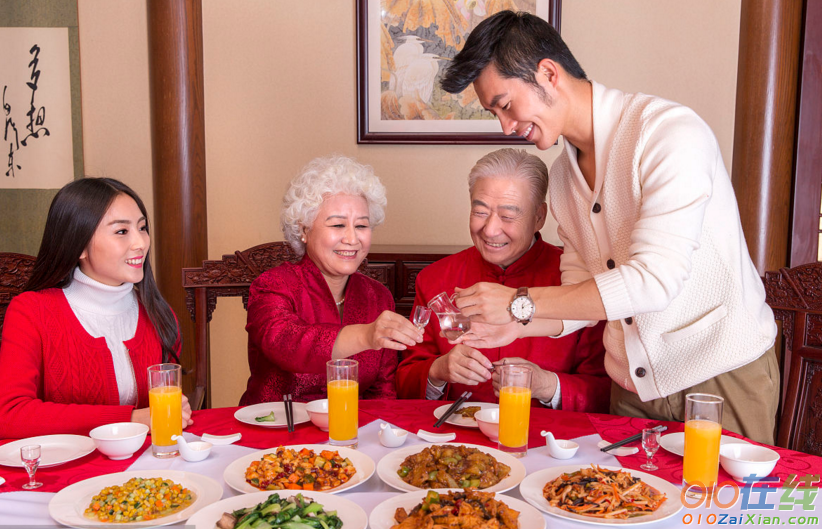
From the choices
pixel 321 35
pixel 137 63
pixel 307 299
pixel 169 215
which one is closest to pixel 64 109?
pixel 137 63

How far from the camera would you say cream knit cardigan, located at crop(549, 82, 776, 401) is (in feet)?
4.96

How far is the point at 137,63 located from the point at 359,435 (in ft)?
9.80

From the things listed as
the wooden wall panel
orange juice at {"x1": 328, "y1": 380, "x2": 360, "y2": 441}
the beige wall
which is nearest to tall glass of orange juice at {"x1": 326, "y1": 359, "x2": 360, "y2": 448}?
orange juice at {"x1": 328, "y1": 380, "x2": 360, "y2": 441}

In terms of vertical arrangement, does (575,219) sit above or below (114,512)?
above

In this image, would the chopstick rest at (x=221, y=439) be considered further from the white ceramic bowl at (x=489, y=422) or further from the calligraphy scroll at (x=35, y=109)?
the calligraphy scroll at (x=35, y=109)

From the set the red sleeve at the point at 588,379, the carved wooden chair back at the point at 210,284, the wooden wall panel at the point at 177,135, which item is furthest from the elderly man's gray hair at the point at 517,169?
the wooden wall panel at the point at 177,135

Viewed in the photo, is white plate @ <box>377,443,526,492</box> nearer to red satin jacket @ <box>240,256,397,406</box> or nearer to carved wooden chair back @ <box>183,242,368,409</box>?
red satin jacket @ <box>240,256,397,406</box>

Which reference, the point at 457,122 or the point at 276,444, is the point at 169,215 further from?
the point at 276,444

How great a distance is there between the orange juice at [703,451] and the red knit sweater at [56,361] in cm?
124

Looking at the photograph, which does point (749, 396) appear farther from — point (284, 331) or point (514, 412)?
point (284, 331)

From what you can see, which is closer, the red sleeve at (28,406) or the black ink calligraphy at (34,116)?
the red sleeve at (28,406)

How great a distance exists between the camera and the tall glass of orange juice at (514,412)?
147 cm

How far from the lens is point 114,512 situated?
3.80 ft

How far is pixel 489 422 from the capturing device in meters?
1.59
